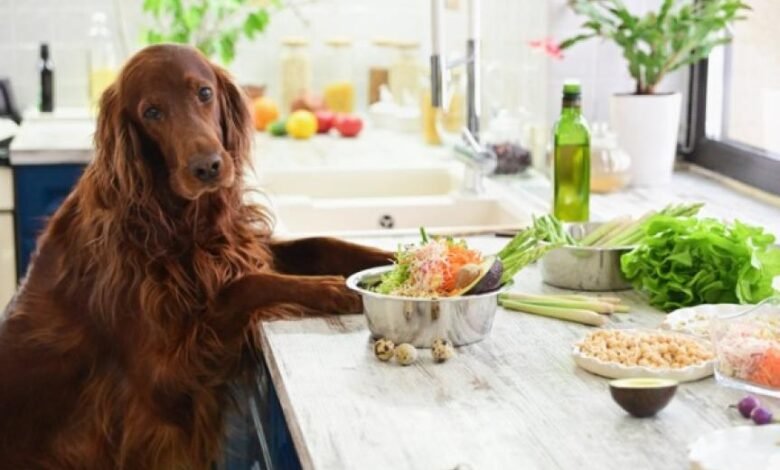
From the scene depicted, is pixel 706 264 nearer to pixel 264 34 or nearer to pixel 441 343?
pixel 441 343

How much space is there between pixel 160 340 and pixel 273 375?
0.98 ft

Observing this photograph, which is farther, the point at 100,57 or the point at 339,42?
the point at 339,42

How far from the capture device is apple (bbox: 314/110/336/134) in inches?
163

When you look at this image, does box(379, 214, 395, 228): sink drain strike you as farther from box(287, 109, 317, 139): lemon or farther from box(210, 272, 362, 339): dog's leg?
box(210, 272, 362, 339): dog's leg

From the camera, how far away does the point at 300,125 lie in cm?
399

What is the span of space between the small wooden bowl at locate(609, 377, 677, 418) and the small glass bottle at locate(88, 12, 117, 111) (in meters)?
2.92

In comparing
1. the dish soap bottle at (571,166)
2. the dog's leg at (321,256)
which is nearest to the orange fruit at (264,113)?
the dish soap bottle at (571,166)

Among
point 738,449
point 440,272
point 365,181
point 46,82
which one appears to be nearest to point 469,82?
point 365,181

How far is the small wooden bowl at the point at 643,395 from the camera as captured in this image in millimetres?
1492

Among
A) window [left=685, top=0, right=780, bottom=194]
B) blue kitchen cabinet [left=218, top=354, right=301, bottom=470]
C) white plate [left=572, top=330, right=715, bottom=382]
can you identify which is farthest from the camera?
window [left=685, top=0, right=780, bottom=194]

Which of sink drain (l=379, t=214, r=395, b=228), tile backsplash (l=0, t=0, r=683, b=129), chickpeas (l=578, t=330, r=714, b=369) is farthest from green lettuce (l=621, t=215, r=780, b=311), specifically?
tile backsplash (l=0, t=0, r=683, b=129)

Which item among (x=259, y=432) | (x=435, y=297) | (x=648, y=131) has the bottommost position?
(x=259, y=432)

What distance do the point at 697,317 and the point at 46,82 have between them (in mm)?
2757

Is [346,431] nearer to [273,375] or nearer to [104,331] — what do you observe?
[273,375]
